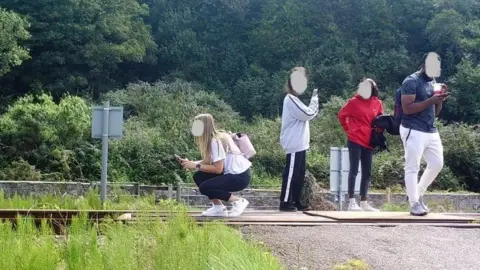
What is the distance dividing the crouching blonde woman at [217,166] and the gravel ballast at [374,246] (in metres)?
1.02

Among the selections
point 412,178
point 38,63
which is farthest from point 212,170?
point 38,63

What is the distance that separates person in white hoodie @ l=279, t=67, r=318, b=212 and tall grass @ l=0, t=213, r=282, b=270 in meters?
3.48

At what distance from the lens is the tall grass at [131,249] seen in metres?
4.93

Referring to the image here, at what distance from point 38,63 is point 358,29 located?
71.3 ft

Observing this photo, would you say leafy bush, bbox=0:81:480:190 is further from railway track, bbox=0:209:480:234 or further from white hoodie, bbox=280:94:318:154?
→ railway track, bbox=0:209:480:234

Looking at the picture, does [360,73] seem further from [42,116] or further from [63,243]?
[63,243]

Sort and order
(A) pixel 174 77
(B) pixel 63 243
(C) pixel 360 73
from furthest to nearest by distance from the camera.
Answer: (A) pixel 174 77, (C) pixel 360 73, (B) pixel 63 243

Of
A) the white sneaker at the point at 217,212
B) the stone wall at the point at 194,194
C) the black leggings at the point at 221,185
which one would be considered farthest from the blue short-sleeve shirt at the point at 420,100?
the stone wall at the point at 194,194

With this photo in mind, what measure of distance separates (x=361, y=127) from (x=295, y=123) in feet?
3.46

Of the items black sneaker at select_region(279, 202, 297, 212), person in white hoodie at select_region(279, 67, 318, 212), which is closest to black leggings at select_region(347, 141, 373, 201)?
person in white hoodie at select_region(279, 67, 318, 212)

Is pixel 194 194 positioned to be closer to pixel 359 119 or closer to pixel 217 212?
pixel 359 119

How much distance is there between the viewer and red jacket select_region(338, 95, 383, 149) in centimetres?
1022

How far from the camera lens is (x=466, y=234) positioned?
25.9 ft

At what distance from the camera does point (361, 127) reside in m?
10.2
